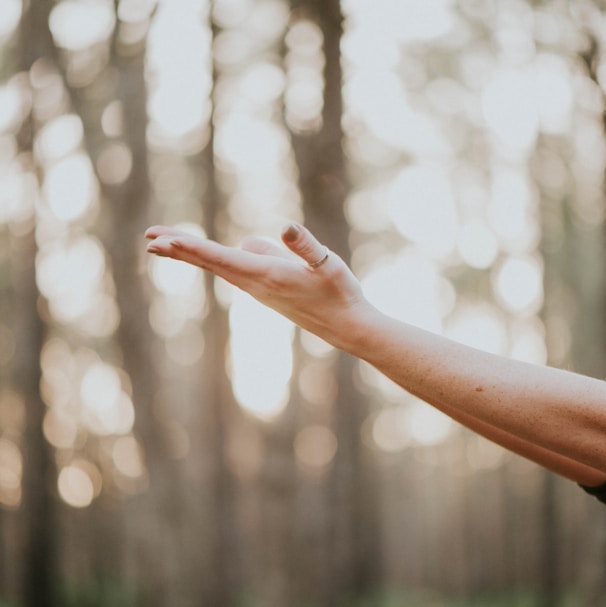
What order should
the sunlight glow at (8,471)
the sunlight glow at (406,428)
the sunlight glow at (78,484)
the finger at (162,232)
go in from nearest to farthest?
the finger at (162,232)
the sunlight glow at (8,471)
the sunlight glow at (78,484)
the sunlight glow at (406,428)

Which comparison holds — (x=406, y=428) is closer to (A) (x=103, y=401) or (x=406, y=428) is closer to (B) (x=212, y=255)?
(A) (x=103, y=401)

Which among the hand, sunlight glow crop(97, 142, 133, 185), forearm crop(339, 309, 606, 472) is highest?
sunlight glow crop(97, 142, 133, 185)

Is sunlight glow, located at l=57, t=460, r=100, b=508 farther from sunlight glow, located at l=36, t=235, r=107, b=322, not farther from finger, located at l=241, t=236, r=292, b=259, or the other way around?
finger, located at l=241, t=236, r=292, b=259

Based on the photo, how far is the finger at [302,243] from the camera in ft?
5.29

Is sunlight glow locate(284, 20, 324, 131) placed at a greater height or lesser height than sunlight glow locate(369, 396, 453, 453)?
greater

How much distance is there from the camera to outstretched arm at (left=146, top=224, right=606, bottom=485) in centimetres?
162

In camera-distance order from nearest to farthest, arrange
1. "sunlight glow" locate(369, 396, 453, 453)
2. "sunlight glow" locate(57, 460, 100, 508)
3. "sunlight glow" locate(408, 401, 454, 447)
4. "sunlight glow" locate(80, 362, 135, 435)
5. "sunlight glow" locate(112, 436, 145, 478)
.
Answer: "sunlight glow" locate(80, 362, 135, 435) → "sunlight glow" locate(57, 460, 100, 508) → "sunlight glow" locate(112, 436, 145, 478) → "sunlight glow" locate(408, 401, 454, 447) → "sunlight glow" locate(369, 396, 453, 453)

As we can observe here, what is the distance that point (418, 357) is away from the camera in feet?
5.48

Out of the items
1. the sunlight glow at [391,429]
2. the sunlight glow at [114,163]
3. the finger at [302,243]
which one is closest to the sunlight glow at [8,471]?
the sunlight glow at [391,429]

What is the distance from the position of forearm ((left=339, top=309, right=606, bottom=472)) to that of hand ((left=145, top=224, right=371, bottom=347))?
0.22 feet

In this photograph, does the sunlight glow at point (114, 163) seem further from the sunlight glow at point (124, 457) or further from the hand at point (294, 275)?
the sunlight glow at point (124, 457)

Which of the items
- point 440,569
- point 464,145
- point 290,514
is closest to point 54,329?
point 464,145

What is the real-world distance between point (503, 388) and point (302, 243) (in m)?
0.47

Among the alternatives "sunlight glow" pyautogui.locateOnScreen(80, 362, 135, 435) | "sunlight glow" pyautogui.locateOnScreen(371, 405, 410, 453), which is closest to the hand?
"sunlight glow" pyautogui.locateOnScreen(80, 362, 135, 435)
